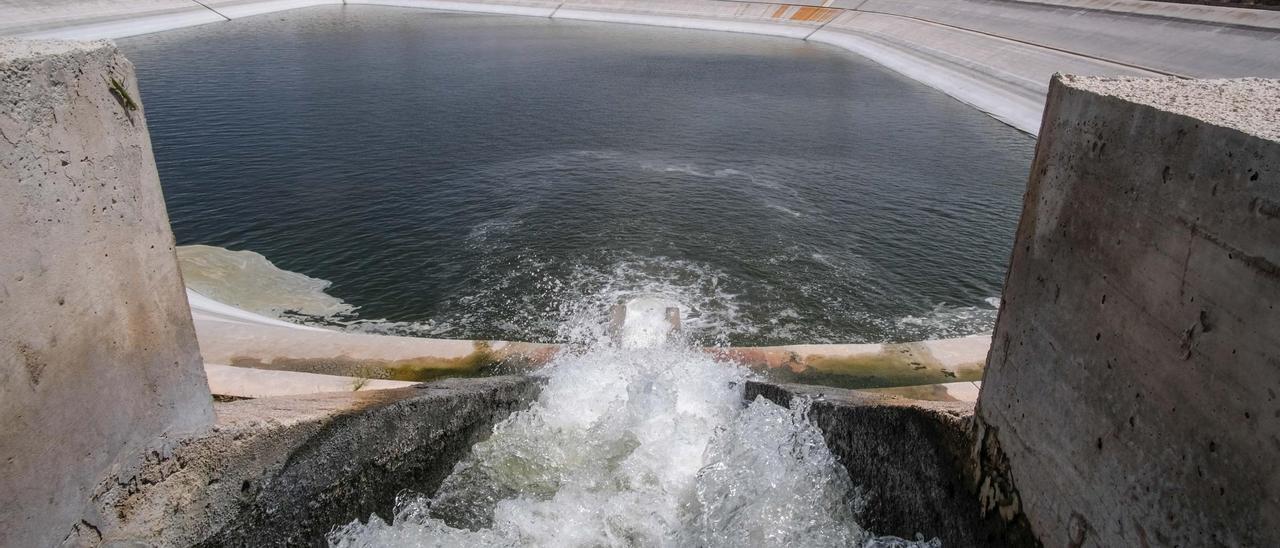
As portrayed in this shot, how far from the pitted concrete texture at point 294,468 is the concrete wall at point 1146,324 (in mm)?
5065

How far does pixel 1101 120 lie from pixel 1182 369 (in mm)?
1750

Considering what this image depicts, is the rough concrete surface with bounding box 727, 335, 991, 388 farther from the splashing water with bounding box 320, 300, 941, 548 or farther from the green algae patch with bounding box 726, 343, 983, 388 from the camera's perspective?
the splashing water with bounding box 320, 300, 941, 548

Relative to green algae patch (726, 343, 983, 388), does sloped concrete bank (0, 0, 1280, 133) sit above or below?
above

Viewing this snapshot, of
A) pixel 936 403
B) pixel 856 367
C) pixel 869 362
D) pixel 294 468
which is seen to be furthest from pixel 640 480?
pixel 869 362

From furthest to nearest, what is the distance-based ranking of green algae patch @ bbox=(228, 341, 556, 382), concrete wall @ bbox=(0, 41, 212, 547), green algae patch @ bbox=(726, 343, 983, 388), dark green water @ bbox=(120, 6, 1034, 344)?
dark green water @ bbox=(120, 6, 1034, 344) → green algae patch @ bbox=(726, 343, 983, 388) → green algae patch @ bbox=(228, 341, 556, 382) → concrete wall @ bbox=(0, 41, 212, 547)

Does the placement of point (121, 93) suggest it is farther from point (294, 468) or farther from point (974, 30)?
point (974, 30)

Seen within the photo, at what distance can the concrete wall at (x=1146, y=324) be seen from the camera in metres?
4.01

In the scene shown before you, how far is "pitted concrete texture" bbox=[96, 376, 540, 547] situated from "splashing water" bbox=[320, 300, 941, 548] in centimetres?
25

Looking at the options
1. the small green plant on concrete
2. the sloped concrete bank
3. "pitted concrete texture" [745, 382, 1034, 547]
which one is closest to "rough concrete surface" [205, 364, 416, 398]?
the small green plant on concrete

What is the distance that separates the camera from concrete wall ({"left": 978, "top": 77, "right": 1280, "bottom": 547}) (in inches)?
158

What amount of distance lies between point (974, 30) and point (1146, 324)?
4270 cm

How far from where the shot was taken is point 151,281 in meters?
5.91

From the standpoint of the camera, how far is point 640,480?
Answer: 7836mm

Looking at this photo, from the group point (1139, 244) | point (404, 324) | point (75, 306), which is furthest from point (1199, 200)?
point (404, 324)
